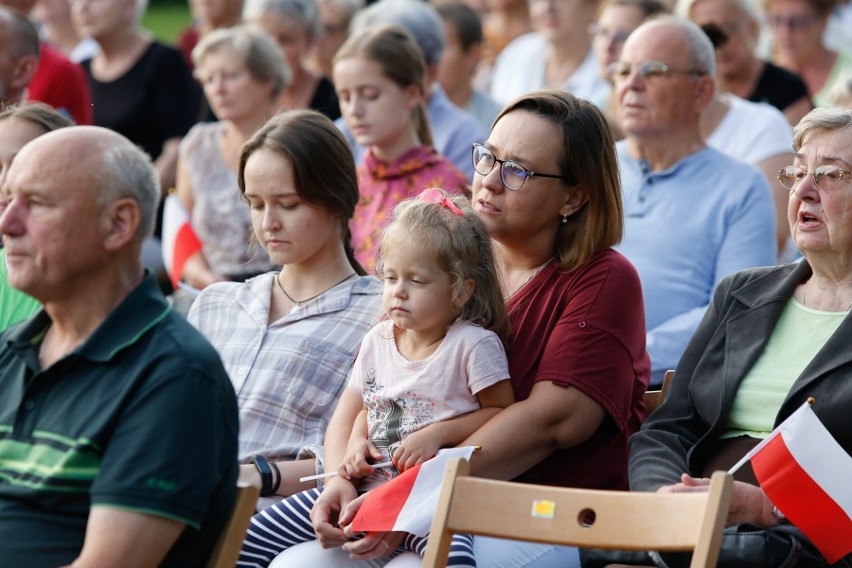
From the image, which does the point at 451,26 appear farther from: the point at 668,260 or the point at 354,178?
the point at 354,178

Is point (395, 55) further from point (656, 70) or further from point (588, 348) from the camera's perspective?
point (588, 348)

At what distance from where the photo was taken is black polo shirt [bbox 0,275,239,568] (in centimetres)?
233

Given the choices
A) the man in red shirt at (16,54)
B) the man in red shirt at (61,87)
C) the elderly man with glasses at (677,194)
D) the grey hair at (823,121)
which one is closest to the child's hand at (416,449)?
the grey hair at (823,121)

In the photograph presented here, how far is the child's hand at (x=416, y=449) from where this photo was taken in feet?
9.92

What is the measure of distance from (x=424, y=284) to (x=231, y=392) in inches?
30.0

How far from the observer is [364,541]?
9.83ft

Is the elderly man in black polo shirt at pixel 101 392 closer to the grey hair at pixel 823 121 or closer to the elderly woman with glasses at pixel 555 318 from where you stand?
the elderly woman with glasses at pixel 555 318

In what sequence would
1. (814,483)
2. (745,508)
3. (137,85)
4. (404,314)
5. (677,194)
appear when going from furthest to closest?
1. (137,85)
2. (677,194)
3. (404,314)
4. (745,508)
5. (814,483)

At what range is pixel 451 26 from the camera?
22.9 feet

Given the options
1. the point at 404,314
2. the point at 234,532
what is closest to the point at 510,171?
the point at 404,314

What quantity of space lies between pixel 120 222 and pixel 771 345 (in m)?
1.68

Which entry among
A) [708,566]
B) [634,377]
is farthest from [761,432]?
[708,566]

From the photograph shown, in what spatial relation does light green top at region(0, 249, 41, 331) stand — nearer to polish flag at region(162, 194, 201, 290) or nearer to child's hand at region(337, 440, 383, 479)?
child's hand at region(337, 440, 383, 479)

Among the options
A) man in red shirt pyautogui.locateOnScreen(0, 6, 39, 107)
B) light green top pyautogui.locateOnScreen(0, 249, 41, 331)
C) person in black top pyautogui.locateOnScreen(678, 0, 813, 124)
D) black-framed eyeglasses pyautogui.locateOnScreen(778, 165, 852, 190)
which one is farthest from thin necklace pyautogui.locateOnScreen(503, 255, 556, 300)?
person in black top pyautogui.locateOnScreen(678, 0, 813, 124)
